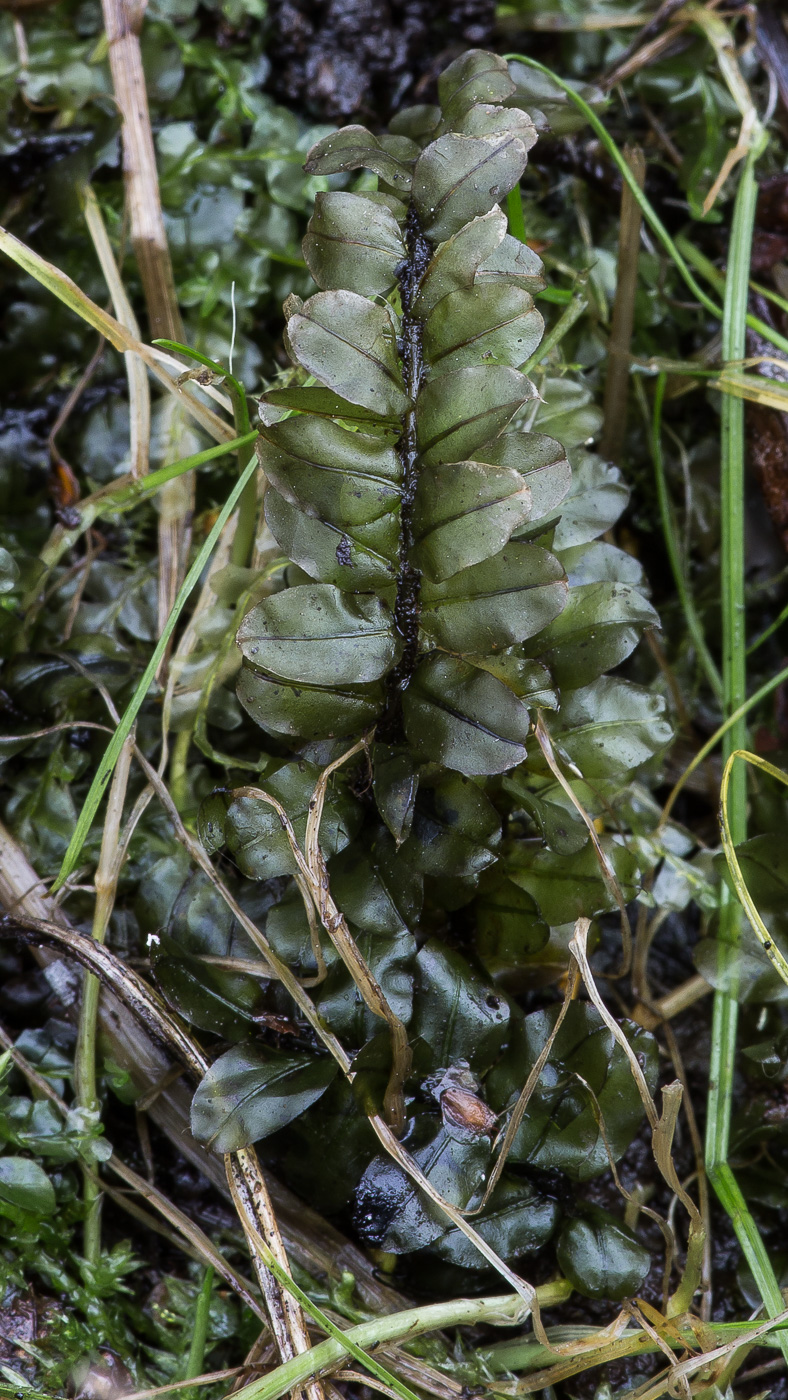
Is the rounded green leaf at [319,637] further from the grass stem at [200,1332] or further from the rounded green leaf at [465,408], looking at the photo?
the grass stem at [200,1332]

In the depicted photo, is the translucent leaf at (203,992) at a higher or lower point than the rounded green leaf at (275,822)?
lower

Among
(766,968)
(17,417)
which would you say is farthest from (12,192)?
(766,968)

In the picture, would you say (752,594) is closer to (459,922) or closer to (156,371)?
(459,922)

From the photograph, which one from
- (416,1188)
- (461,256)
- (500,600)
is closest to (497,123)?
(461,256)

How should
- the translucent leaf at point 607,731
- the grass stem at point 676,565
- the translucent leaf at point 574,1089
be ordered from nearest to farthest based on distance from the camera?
Answer: 1. the translucent leaf at point 574,1089
2. the translucent leaf at point 607,731
3. the grass stem at point 676,565

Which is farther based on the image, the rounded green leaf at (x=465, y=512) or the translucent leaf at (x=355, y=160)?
the translucent leaf at (x=355, y=160)

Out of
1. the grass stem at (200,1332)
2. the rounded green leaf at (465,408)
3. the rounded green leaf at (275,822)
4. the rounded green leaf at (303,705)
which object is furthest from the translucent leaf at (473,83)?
the grass stem at (200,1332)
